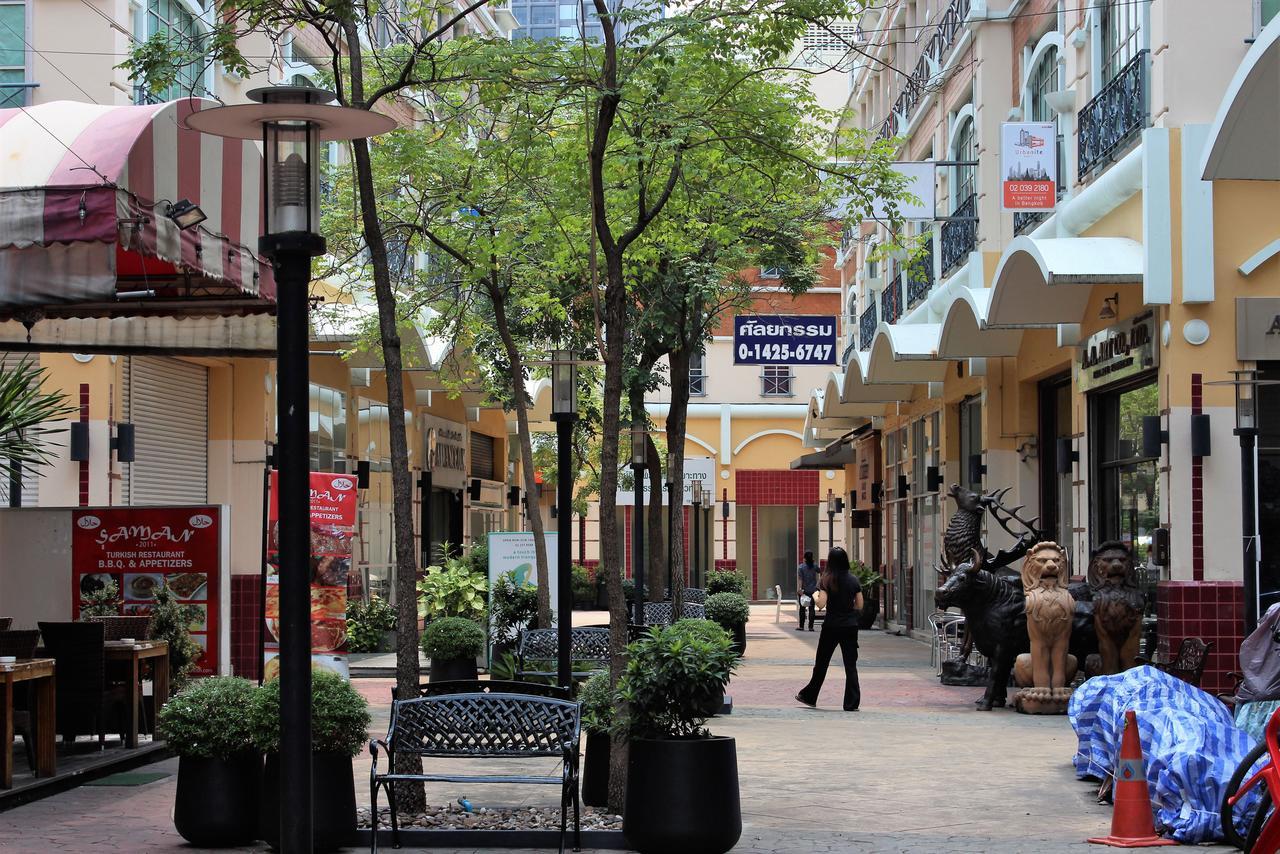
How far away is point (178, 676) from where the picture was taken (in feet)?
47.3

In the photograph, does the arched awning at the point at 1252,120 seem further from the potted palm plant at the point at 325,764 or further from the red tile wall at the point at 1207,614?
A: the potted palm plant at the point at 325,764

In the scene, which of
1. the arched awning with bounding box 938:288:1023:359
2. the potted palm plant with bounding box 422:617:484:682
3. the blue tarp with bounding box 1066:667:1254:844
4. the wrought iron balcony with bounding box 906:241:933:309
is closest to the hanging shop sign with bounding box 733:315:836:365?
the arched awning with bounding box 938:288:1023:359

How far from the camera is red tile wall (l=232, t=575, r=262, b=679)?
19969mm

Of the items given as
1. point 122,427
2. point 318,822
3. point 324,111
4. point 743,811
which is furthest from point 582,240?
point 324,111

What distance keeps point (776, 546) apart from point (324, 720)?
43822mm

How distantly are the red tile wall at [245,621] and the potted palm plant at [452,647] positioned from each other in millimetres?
2847

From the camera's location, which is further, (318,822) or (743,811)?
(743,811)

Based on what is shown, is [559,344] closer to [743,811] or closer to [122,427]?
[122,427]

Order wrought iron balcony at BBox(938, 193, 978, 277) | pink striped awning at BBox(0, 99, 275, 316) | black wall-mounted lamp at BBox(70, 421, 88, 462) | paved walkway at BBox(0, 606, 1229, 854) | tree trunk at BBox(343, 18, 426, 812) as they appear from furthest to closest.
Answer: wrought iron balcony at BBox(938, 193, 978, 277), black wall-mounted lamp at BBox(70, 421, 88, 462), pink striped awning at BBox(0, 99, 275, 316), tree trunk at BBox(343, 18, 426, 812), paved walkway at BBox(0, 606, 1229, 854)

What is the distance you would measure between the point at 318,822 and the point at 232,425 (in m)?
13.3

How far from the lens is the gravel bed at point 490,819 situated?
9.77 metres

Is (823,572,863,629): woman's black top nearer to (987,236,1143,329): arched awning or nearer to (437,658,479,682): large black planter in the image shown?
(987,236,1143,329): arched awning

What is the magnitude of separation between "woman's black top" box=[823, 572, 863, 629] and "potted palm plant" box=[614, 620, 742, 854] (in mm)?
7937

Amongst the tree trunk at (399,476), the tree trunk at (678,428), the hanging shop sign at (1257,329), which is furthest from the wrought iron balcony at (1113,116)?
the tree trunk at (399,476)
